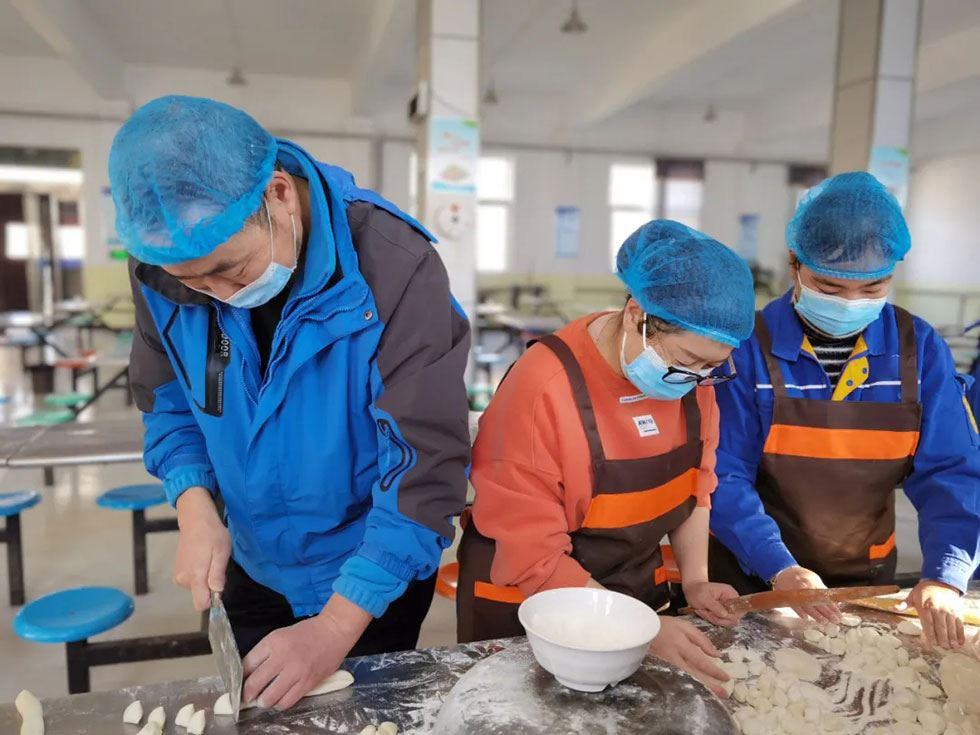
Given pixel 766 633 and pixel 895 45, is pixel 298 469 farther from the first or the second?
pixel 895 45

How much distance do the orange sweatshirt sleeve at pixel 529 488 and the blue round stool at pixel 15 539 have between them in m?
2.76

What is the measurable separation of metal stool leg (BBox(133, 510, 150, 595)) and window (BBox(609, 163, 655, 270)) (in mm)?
11376

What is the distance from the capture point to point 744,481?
178 cm

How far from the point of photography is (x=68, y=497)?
4.88m

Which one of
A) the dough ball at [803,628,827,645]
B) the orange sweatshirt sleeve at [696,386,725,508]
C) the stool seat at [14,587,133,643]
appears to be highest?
the orange sweatshirt sleeve at [696,386,725,508]

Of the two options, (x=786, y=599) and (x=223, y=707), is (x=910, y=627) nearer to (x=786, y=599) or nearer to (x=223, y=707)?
(x=786, y=599)

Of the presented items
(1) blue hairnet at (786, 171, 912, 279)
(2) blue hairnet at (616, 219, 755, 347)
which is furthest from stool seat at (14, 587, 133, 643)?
(1) blue hairnet at (786, 171, 912, 279)

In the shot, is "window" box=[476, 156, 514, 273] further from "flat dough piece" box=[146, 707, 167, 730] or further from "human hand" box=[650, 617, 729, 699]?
"flat dough piece" box=[146, 707, 167, 730]

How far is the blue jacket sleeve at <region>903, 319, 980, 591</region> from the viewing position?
5.39 feet

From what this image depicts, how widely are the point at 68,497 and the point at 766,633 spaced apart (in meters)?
4.75

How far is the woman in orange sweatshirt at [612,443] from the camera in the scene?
55.5 inches

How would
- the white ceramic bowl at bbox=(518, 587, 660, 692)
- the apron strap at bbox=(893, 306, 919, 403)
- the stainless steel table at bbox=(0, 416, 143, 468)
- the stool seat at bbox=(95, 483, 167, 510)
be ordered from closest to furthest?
1. the white ceramic bowl at bbox=(518, 587, 660, 692)
2. the apron strap at bbox=(893, 306, 919, 403)
3. the stainless steel table at bbox=(0, 416, 143, 468)
4. the stool seat at bbox=(95, 483, 167, 510)

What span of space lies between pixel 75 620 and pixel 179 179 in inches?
67.2

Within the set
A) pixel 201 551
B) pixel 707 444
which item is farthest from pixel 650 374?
pixel 201 551
